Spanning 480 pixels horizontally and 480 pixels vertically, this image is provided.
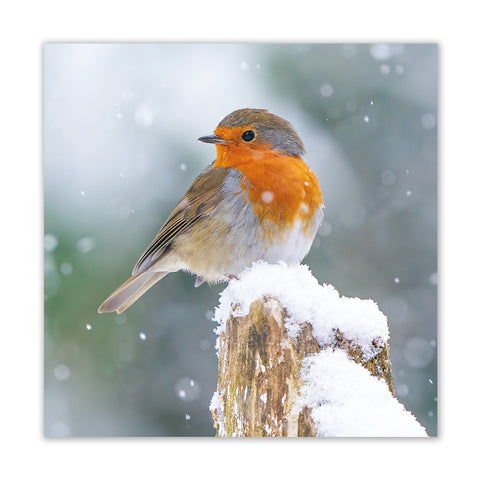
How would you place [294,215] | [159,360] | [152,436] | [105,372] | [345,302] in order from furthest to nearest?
[159,360], [105,372], [152,436], [294,215], [345,302]

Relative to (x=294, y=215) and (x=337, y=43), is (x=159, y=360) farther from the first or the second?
(x=337, y=43)

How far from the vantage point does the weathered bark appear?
7.73 feet

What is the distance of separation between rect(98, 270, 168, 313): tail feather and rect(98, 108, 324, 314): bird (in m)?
0.13

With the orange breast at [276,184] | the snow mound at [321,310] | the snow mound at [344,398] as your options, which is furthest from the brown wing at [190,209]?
the snow mound at [344,398]

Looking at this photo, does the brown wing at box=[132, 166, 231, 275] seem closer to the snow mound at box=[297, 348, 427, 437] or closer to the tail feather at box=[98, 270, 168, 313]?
the tail feather at box=[98, 270, 168, 313]

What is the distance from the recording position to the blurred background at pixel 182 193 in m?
3.08

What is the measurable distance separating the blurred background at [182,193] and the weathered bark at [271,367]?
0.85 metres

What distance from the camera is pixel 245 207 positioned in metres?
2.83

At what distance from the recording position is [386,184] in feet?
11.5

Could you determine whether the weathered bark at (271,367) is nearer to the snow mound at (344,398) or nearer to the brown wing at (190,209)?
the snow mound at (344,398)

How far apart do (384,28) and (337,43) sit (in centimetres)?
23

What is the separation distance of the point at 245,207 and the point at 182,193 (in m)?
0.76

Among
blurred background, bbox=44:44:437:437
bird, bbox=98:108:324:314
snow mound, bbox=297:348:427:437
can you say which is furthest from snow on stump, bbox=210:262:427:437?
blurred background, bbox=44:44:437:437

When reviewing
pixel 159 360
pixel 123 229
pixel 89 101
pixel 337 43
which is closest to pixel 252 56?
pixel 337 43
